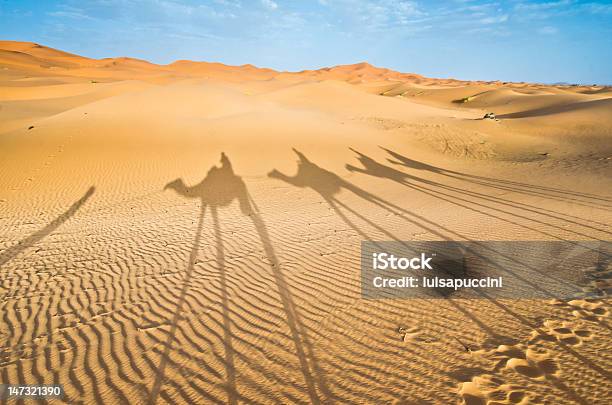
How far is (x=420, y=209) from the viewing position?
10172 mm

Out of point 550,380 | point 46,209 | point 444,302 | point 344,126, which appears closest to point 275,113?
point 344,126

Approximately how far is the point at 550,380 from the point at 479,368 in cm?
67

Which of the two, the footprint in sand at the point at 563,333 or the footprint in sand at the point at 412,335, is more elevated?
the footprint in sand at the point at 563,333

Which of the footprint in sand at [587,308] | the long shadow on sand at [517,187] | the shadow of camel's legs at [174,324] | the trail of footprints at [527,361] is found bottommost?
the shadow of camel's legs at [174,324]

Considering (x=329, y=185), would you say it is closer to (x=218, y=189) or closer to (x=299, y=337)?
(x=218, y=189)

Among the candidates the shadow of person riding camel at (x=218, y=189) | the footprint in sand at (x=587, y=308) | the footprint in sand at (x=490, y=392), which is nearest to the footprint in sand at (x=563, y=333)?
the footprint in sand at (x=587, y=308)

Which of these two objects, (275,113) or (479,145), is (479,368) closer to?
(479,145)

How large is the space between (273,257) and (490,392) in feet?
15.2

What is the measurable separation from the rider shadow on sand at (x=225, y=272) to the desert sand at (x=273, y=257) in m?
0.04

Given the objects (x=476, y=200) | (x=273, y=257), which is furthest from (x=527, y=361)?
(x=476, y=200)

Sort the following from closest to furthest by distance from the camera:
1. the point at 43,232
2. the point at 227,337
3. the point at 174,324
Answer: the point at 227,337 → the point at 174,324 → the point at 43,232

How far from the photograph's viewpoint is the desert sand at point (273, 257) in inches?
149

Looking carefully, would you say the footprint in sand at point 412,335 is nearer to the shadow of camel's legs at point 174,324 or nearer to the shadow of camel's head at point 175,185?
the shadow of camel's legs at point 174,324

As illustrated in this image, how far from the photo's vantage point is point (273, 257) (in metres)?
7.17
